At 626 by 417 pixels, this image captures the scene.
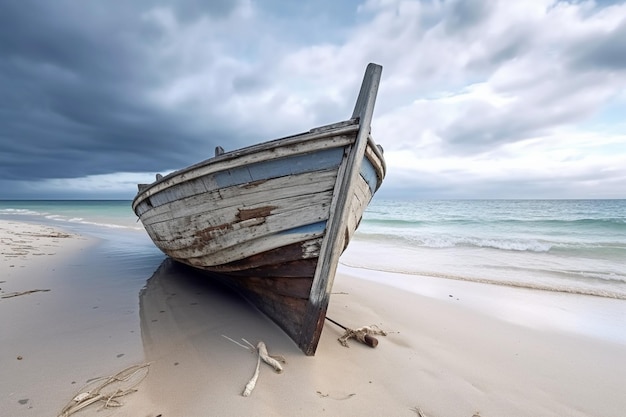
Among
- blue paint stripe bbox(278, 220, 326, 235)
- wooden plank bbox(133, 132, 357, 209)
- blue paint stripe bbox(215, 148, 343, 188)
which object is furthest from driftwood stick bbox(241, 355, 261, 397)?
wooden plank bbox(133, 132, 357, 209)

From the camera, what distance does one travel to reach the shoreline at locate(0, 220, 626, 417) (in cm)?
219

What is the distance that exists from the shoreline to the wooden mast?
0.32 meters

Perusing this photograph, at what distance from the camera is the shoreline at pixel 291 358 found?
2189 mm

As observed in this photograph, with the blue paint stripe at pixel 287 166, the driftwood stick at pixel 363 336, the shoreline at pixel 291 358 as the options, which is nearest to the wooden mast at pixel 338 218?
the blue paint stripe at pixel 287 166

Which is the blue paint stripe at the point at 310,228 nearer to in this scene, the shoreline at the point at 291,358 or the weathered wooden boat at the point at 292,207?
the weathered wooden boat at the point at 292,207

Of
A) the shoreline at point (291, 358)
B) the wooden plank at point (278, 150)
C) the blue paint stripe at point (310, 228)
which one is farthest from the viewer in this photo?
the blue paint stripe at point (310, 228)

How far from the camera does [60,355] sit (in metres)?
2.66

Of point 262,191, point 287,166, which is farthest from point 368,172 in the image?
point 262,191

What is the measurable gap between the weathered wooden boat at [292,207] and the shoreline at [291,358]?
1.38 ft

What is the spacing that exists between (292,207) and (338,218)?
1.49ft

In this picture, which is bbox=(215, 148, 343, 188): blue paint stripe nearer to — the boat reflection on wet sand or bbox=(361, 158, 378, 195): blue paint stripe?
bbox=(361, 158, 378, 195): blue paint stripe

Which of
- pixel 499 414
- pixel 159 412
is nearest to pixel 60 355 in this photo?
pixel 159 412

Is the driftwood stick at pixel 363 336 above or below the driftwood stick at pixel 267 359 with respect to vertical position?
below

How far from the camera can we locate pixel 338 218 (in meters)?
2.81
